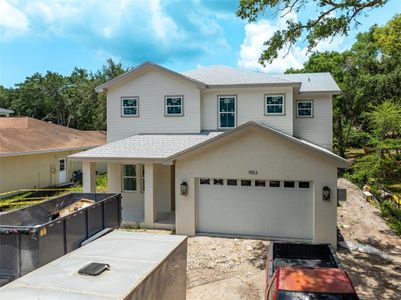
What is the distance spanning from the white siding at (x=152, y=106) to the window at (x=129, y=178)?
2.05 m

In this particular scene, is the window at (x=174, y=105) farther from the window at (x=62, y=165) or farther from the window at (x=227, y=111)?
the window at (x=62, y=165)

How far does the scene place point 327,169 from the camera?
451 inches

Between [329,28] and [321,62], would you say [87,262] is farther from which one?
[321,62]

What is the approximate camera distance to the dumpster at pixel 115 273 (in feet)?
13.3

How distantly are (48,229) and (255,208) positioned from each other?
7.86m

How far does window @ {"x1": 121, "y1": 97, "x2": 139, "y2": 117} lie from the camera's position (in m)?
17.3

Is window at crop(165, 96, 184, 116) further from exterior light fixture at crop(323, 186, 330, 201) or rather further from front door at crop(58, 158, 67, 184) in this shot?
front door at crop(58, 158, 67, 184)

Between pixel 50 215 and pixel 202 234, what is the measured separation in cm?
575

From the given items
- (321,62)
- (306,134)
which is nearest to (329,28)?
(306,134)

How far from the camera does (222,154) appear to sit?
12.5m

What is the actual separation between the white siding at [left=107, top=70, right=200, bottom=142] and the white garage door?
4.82 m

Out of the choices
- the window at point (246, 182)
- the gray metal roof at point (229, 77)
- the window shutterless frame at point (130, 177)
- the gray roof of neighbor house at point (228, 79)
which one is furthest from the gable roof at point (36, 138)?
the window at point (246, 182)

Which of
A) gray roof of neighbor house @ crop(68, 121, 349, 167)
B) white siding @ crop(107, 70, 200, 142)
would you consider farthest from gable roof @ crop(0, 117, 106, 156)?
gray roof of neighbor house @ crop(68, 121, 349, 167)

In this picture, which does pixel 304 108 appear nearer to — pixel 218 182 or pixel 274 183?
pixel 274 183
